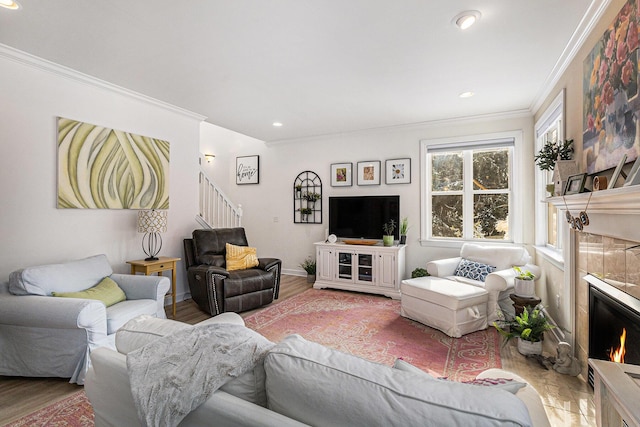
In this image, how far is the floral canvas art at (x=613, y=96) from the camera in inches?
63.0

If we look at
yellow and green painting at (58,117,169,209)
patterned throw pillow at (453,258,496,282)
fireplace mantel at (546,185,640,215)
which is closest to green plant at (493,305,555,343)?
patterned throw pillow at (453,258,496,282)

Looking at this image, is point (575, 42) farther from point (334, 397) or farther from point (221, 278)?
point (221, 278)

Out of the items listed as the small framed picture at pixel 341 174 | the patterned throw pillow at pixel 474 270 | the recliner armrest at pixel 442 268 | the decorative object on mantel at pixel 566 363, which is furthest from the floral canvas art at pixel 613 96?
the small framed picture at pixel 341 174

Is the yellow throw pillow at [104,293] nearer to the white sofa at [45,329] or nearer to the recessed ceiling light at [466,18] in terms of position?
the white sofa at [45,329]

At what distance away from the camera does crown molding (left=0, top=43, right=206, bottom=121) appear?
2.62m

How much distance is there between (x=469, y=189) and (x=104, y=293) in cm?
446

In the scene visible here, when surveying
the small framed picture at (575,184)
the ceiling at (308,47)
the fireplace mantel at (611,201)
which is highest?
the ceiling at (308,47)

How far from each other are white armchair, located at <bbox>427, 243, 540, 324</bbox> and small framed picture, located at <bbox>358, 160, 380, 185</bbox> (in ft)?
5.62

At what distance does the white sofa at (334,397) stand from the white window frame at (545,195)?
2717 millimetres

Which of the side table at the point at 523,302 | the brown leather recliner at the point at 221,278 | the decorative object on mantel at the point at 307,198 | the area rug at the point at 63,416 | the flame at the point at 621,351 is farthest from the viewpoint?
the decorative object on mantel at the point at 307,198

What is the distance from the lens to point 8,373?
89.7 inches

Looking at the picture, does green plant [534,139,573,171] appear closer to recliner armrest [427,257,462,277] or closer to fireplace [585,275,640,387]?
fireplace [585,275,640,387]

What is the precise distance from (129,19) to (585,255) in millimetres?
3570

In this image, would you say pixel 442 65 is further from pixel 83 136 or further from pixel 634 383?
pixel 83 136
